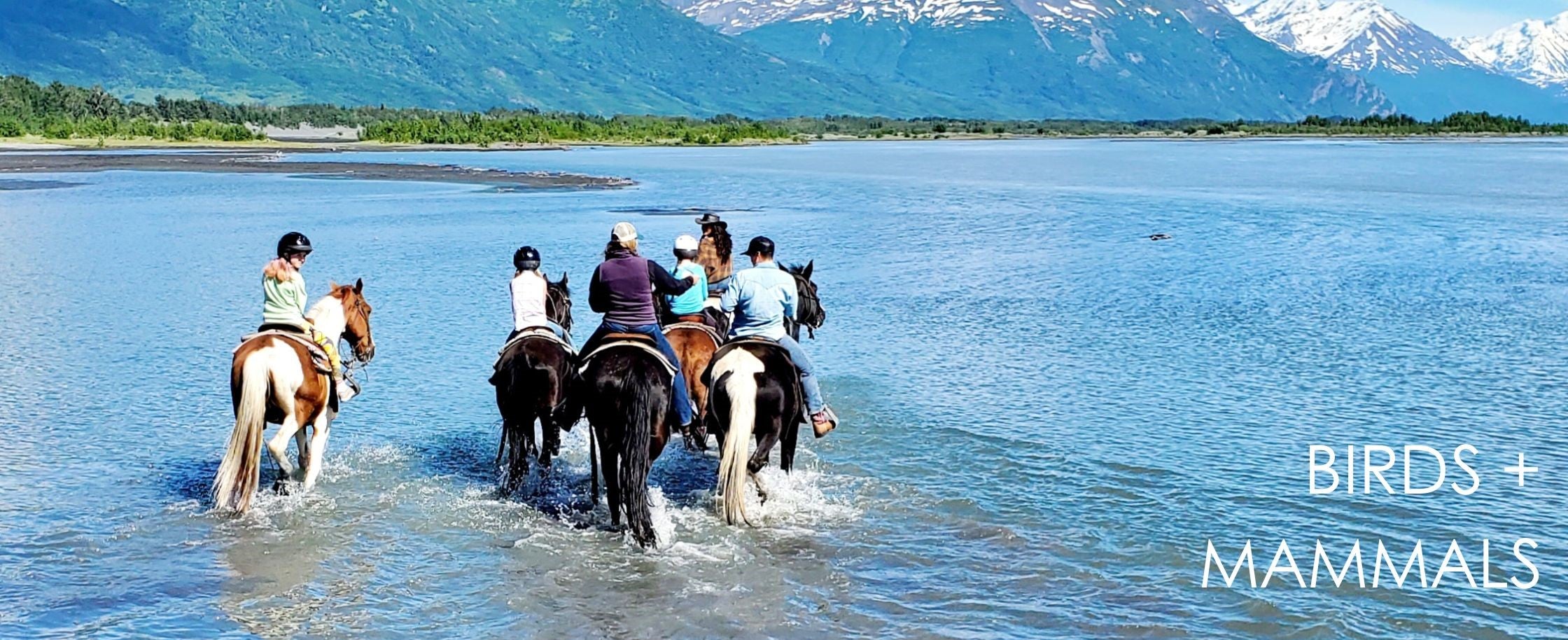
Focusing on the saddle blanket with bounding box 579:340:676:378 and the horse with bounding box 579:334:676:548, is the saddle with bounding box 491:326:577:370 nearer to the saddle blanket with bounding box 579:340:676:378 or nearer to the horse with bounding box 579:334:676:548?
the saddle blanket with bounding box 579:340:676:378

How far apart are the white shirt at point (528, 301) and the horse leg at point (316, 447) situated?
1832 mm

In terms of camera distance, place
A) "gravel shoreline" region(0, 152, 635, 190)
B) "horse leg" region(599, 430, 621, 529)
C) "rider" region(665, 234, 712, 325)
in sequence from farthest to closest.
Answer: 1. "gravel shoreline" region(0, 152, 635, 190)
2. "rider" region(665, 234, 712, 325)
3. "horse leg" region(599, 430, 621, 529)

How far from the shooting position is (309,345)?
1302 cm

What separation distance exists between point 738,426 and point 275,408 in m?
3.85

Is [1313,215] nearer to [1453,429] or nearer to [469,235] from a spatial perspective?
[469,235]

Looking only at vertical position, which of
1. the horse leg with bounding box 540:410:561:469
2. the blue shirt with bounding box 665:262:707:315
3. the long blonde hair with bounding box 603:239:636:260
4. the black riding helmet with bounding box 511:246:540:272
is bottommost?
the horse leg with bounding box 540:410:561:469

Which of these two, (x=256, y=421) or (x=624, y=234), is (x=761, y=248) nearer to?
(x=624, y=234)

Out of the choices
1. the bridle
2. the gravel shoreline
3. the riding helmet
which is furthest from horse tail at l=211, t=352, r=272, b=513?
the gravel shoreline

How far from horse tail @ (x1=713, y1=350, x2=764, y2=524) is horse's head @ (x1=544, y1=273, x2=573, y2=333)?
9.70 ft

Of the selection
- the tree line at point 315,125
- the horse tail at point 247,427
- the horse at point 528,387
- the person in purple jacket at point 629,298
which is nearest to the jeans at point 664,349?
the person in purple jacket at point 629,298

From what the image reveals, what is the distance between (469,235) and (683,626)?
33.1m

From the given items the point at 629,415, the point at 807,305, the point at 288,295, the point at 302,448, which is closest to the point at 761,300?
the point at 629,415

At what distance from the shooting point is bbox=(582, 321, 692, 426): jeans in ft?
41.2

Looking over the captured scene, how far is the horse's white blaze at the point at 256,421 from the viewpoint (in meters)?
12.4
